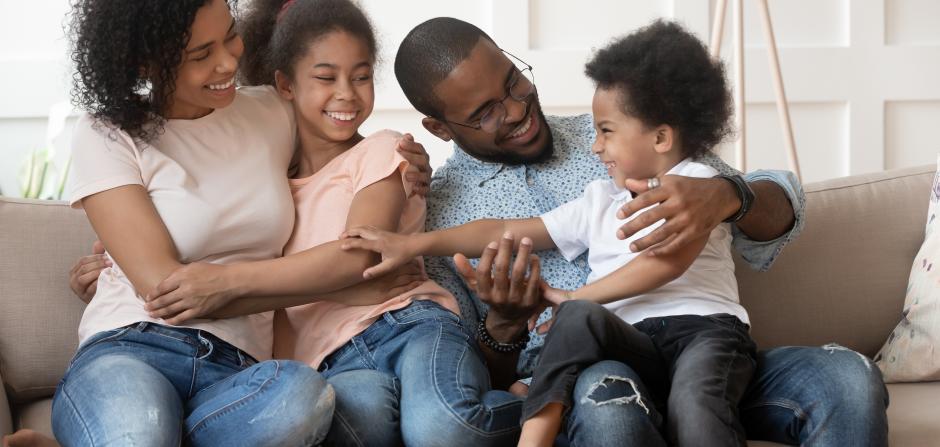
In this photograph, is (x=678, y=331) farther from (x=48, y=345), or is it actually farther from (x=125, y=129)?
(x=48, y=345)

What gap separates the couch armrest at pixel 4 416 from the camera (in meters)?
1.75

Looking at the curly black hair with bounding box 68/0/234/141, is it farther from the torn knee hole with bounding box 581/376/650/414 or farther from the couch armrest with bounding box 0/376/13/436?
the torn knee hole with bounding box 581/376/650/414

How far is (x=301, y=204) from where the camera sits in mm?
1944

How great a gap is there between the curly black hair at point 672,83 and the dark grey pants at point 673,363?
35cm

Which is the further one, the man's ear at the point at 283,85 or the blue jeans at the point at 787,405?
the man's ear at the point at 283,85

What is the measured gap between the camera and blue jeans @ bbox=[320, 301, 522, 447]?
5.32 feet

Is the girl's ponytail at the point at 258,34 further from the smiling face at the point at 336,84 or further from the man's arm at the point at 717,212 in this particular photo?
the man's arm at the point at 717,212

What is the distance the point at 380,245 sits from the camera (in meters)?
1.77

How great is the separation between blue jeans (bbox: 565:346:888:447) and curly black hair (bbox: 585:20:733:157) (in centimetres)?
43

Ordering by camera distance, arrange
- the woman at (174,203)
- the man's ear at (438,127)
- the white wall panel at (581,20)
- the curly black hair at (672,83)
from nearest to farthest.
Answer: the woman at (174,203) → the curly black hair at (672,83) → the man's ear at (438,127) → the white wall panel at (581,20)

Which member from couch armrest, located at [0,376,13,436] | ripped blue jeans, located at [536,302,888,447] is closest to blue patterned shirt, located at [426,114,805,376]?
ripped blue jeans, located at [536,302,888,447]

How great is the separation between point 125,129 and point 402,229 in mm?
528

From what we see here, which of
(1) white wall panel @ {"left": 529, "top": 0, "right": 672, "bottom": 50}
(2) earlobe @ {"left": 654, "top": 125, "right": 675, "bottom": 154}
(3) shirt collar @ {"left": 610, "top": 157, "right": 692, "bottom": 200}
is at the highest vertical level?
(1) white wall panel @ {"left": 529, "top": 0, "right": 672, "bottom": 50}

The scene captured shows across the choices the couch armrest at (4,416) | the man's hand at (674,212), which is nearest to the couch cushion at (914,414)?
the man's hand at (674,212)
